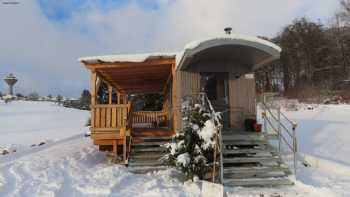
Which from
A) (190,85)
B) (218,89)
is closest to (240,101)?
(218,89)

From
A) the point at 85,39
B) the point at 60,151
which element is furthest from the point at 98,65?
the point at 85,39

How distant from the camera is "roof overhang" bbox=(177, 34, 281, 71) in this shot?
718 cm

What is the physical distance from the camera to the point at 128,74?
11.3m

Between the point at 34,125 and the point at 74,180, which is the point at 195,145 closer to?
the point at 74,180

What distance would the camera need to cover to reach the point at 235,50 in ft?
27.3

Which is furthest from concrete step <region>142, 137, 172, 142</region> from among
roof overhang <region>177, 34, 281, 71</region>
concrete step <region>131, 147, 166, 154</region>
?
roof overhang <region>177, 34, 281, 71</region>

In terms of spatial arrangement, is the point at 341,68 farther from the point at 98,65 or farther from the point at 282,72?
the point at 98,65

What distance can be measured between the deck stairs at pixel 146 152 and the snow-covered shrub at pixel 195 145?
1.22 meters

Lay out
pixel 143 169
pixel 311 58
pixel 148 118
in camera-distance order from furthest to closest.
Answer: pixel 311 58 → pixel 148 118 → pixel 143 169

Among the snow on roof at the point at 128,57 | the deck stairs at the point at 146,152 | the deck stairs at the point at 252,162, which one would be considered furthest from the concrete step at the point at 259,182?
the snow on roof at the point at 128,57

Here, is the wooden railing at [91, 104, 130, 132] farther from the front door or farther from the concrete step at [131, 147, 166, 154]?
the front door

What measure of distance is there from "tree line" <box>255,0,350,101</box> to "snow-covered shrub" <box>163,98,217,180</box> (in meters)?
17.9

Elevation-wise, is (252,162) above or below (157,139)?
Result: below

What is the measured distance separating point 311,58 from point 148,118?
58.2ft
